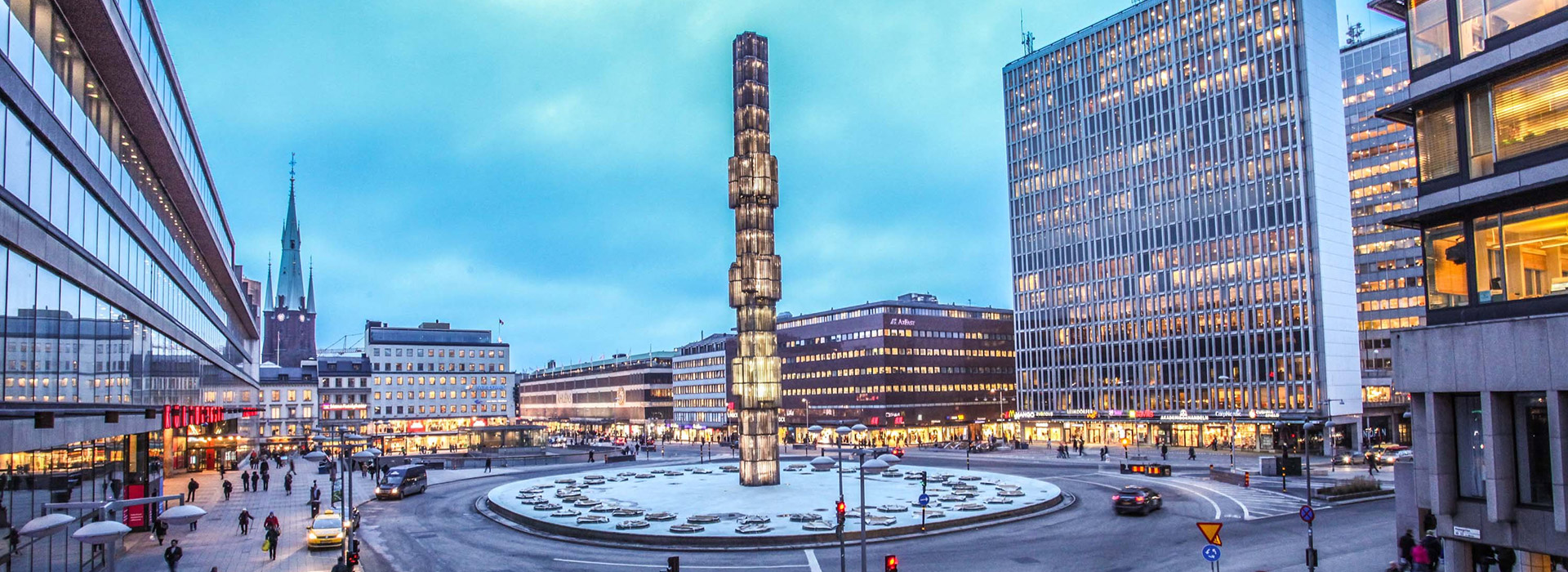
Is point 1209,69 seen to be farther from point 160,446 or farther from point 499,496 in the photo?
point 160,446

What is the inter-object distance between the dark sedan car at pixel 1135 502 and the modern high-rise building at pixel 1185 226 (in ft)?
183

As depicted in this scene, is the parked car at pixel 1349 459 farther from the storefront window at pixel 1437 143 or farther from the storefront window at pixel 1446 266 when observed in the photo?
the storefront window at pixel 1437 143

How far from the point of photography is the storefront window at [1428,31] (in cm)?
2316

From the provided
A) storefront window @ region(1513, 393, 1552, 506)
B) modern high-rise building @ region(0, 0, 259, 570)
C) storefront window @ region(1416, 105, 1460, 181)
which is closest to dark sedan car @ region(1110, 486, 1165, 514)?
storefront window @ region(1513, 393, 1552, 506)

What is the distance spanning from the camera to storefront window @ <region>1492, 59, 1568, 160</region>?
66.5ft

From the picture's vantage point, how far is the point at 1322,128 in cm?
10000

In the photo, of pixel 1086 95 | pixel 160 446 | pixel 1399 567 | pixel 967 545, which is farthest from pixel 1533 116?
pixel 1086 95

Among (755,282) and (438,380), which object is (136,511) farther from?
(438,380)

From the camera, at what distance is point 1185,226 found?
366ft

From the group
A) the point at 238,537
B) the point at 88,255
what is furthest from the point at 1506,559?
the point at 238,537

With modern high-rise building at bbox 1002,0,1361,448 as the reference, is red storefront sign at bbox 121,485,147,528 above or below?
below

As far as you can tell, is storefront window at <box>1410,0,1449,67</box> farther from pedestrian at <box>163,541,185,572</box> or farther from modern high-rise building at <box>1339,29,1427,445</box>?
modern high-rise building at <box>1339,29,1427,445</box>

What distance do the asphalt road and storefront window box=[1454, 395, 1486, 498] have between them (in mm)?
12096

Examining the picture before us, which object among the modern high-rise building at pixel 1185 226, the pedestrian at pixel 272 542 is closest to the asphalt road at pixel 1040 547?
the pedestrian at pixel 272 542
